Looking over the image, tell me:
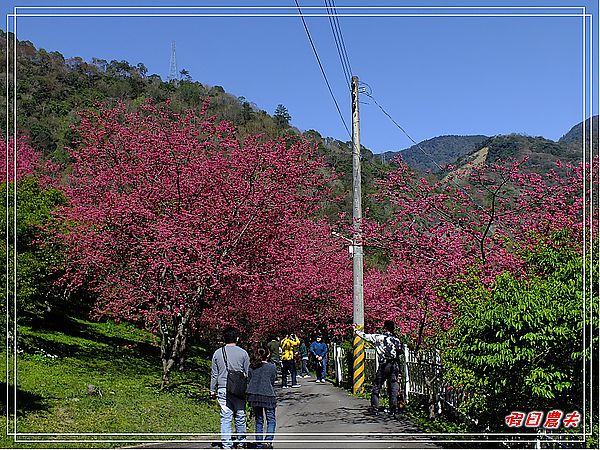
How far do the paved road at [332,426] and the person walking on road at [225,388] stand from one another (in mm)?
413

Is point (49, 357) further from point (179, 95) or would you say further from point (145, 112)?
point (179, 95)

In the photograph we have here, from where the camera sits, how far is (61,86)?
2298cm

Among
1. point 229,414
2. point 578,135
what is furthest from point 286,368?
point 578,135

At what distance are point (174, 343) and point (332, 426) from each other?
4.59 metres

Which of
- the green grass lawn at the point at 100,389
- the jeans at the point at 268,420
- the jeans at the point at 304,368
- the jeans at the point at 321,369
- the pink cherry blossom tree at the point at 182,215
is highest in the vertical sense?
the pink cherry blossom tree at the point at 182,215

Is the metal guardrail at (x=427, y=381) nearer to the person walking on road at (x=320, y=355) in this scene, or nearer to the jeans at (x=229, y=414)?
the jeans at (x=229, y=414)

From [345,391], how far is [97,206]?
6.38 meters

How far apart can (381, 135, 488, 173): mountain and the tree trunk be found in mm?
5008

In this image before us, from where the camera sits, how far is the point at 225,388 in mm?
7734

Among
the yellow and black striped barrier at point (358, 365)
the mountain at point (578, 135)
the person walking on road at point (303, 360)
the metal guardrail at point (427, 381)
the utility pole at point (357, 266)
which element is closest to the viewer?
the mountain at point (578, 135)

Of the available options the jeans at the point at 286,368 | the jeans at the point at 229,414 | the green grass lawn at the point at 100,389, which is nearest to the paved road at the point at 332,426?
the jeans at the point at 286,368

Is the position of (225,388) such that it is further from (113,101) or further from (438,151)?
(113,101)

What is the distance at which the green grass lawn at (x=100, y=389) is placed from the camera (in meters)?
9.28

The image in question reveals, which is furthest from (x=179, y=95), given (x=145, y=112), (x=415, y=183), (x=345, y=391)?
(x=415, y=183)
